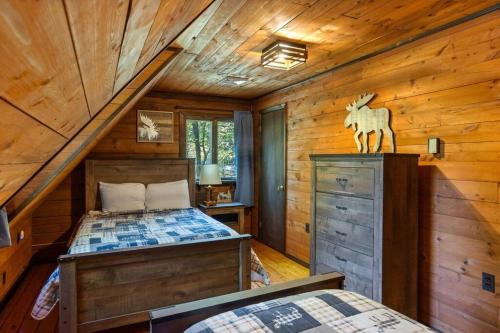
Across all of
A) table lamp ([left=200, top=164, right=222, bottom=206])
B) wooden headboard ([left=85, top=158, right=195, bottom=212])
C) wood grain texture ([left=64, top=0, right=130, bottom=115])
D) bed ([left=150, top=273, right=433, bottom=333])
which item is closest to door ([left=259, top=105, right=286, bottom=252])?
table lamp ([left=200, top=164, right=222, bottom=206])

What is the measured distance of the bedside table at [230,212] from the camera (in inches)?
166

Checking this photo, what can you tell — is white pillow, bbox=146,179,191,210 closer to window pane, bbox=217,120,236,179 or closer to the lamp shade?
the lamp shade

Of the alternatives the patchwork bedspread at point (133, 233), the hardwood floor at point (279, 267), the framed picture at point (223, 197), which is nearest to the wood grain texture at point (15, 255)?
the patchwork bedspread at point (133, 233)

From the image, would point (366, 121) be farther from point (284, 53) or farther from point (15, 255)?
point (15, 255)

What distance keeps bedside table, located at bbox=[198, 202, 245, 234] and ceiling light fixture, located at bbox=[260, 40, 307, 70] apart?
7.24 ft

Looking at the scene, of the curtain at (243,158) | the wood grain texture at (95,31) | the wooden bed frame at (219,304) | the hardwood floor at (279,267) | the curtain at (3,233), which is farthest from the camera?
the curtain at (243,158)

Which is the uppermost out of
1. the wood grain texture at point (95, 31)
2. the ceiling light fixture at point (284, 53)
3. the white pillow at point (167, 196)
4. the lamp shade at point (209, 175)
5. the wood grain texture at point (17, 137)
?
the ceiling light fixture at point (284, 53)

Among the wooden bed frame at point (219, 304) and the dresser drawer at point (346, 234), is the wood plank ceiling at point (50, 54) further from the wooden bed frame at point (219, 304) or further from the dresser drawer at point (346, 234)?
the dresser drawer at point (346, 234)

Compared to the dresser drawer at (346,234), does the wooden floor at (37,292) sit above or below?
below

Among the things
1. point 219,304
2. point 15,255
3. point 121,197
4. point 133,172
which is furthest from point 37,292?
point 219,304

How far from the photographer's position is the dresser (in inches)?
85.4

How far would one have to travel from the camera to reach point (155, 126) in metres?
4.31

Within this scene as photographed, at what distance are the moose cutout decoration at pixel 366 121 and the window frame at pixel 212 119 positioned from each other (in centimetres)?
216

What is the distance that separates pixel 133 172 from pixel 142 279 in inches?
77.8
